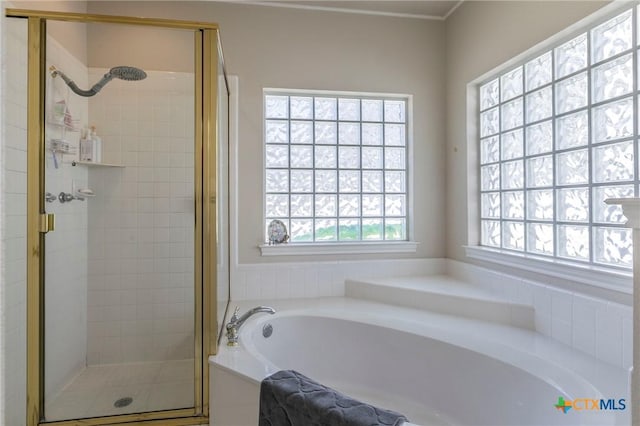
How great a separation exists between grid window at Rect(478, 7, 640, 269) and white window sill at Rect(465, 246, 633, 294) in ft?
0.28

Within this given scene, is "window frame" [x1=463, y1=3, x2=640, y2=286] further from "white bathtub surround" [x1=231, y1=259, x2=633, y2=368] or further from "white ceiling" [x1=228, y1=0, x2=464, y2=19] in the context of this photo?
"white ceiling" [x1=228, y1=0, x2=464, y2=19]

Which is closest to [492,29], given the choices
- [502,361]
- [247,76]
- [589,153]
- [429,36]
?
[429,36]

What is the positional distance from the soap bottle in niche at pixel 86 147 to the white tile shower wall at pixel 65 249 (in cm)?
3

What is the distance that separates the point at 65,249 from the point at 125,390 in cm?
78

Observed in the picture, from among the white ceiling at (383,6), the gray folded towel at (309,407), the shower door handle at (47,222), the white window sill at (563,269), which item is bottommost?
the gray folded towel at (309,407)

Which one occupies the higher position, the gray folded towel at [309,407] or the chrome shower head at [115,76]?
the chrome shower head at [115,76]

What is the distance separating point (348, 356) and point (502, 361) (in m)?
0.86

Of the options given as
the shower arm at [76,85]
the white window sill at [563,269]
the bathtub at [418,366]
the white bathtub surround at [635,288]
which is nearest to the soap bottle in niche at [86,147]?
the shower arm at [76,85]

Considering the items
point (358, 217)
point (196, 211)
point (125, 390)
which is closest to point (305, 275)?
point (358, 217)

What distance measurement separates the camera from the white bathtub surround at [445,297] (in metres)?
2.06

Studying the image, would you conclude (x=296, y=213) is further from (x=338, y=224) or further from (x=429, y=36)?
(x=429, y=36)

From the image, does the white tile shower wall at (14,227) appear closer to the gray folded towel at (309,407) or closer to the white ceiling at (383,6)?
the gray folded towel at (309,407)

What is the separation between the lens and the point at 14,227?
62.1 inches

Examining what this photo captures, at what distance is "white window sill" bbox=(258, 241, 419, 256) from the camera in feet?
8.61
